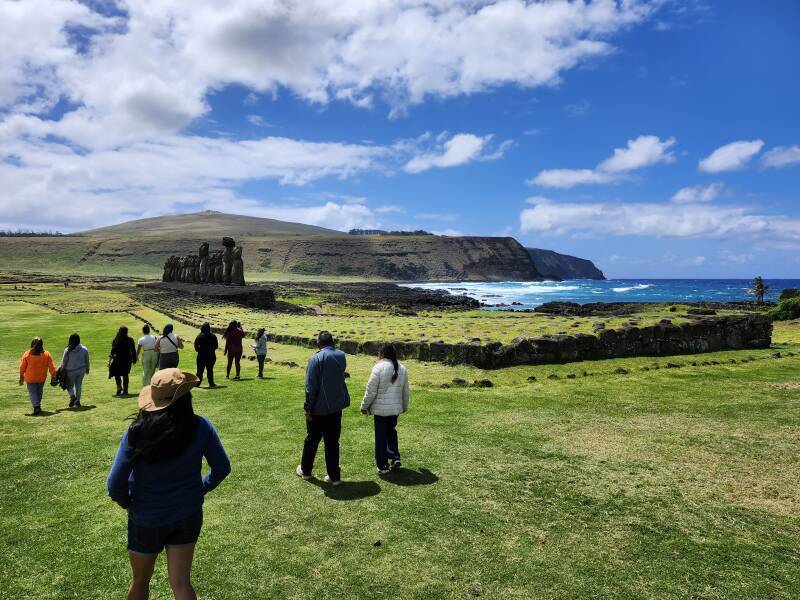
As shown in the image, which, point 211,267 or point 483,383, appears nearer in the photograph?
point 483,383

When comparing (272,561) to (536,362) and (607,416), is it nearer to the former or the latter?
(607,416)

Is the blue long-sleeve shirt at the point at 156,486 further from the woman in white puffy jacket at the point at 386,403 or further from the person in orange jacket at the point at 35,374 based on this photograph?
the person in orange jacket at the point at 35,374

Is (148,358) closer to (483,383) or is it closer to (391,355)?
(391,355)

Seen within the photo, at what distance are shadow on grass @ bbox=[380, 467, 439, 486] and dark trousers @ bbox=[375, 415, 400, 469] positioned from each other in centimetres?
20

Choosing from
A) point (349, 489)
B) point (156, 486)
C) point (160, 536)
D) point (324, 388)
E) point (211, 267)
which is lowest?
point (349, 489)

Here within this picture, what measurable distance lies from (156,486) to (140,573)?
756 mm

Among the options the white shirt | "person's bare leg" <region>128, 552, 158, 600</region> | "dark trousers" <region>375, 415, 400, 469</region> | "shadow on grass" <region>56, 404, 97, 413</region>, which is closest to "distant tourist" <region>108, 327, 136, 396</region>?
the white shirt

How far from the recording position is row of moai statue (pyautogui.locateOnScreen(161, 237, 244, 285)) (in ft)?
227

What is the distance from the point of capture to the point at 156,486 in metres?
4.11

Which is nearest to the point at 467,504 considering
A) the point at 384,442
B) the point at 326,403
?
the point at 384,442

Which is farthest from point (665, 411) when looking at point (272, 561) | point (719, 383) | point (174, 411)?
point (174, 411)

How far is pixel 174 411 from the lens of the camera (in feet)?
13.5

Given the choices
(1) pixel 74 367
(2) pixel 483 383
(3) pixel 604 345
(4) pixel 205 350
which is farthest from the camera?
(3) pixel 604 345

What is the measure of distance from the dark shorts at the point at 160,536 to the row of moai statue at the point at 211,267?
6597 cm
